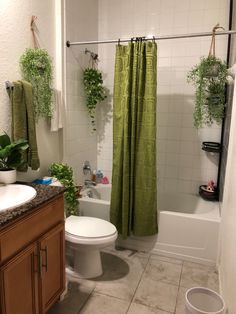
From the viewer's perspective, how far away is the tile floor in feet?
5.77

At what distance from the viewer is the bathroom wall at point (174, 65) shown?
106 inches

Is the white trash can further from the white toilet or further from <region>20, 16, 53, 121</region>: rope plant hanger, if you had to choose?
<region>20, 16, 53, 121</region>: rope plant hanger

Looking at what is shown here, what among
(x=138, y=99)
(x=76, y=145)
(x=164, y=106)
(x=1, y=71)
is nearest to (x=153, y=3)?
(x=164, y=106)

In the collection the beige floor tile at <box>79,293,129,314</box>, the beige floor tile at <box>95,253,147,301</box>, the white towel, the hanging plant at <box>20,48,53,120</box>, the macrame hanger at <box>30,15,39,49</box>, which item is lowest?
the beige floor tile at <box>95,253,147,301</box>

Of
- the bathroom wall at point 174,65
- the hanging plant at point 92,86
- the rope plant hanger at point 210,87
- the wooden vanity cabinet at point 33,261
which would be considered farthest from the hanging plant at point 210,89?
the wooden vanity cabinet at point 33,261

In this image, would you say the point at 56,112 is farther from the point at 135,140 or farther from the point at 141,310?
the point at 141,310

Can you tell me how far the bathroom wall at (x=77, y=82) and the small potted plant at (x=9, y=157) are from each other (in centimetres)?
88

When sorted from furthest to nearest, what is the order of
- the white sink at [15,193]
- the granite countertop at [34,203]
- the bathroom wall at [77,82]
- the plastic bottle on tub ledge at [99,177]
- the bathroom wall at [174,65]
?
1. the plastic bottle on tub ledge at [99,177]
2. the bathroom wall at [174,65]
3. the bathroom wall at [77,82]
4. the white sink at [15,193]
5. the granite countertop at [34,203]

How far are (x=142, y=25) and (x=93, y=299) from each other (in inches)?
109

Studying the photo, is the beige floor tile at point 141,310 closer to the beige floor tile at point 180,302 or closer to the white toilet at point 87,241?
the beige floor tile at point 180,302

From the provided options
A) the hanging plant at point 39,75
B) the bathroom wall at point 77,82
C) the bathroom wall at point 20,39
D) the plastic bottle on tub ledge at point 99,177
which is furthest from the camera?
the plastic bottle on tub ledge at point 99,177

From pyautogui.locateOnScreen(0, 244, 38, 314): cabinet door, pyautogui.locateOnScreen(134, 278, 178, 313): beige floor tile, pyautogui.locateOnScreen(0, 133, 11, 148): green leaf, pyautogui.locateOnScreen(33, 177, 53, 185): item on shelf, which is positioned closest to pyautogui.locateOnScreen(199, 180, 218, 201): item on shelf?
pyautogui.locateOnScreen(134, 278, 178, 313): beige floor tile

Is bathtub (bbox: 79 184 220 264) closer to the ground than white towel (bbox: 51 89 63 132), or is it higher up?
closer to the ground

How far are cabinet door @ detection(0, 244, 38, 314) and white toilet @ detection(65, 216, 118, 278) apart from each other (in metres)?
0.54
